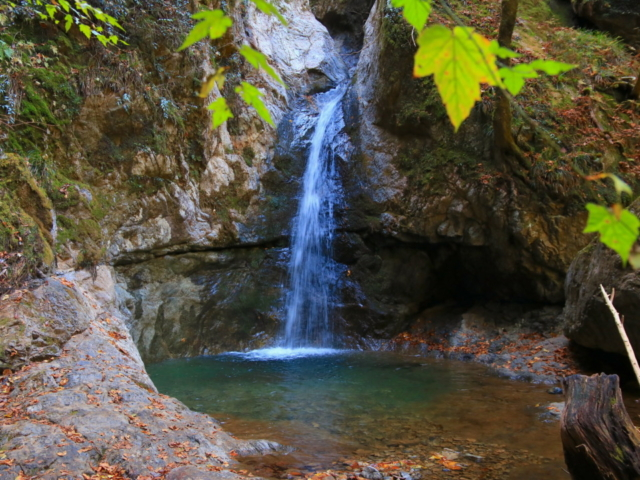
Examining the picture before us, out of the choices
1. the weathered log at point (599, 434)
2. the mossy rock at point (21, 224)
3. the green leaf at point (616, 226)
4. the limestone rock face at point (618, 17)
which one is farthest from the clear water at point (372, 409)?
the limestone rock face at point (618, 17)

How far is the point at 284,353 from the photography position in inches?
368

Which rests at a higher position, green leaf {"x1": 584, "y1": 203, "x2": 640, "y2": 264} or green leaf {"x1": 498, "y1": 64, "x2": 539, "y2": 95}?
green leaf {"x1": 498, "y1": 64, "x2": 539, "y2": 95}

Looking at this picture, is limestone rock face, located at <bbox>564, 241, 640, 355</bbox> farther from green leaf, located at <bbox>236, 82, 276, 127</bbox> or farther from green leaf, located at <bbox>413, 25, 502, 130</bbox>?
green leaf, located at <bbox>236, 82, 276, 127</bbox>

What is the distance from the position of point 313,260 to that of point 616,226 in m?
9.80

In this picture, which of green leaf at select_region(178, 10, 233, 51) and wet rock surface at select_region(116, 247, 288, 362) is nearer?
green leaf at select_region(178, 10, 233, 51)

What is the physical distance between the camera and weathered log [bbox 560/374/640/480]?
2723 millimetres

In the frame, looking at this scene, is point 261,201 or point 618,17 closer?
point 261,201

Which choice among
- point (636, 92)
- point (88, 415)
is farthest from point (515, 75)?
point (636, 92)

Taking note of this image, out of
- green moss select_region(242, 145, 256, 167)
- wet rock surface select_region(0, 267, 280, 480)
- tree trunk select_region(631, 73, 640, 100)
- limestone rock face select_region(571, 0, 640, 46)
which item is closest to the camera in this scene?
wet rock surface select_region(0, 267, 280, 480)

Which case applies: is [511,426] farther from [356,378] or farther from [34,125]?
[34,125]

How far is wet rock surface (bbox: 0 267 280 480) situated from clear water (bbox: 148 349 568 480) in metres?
0.63

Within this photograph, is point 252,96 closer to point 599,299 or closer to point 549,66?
point 549,66

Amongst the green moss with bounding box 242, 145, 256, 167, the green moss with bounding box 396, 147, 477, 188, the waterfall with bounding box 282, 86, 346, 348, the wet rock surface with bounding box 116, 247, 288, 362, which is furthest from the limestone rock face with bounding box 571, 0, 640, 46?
the wet rock surface with bounding box 116, 247, 288, 362

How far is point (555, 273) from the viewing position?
8.41 m
